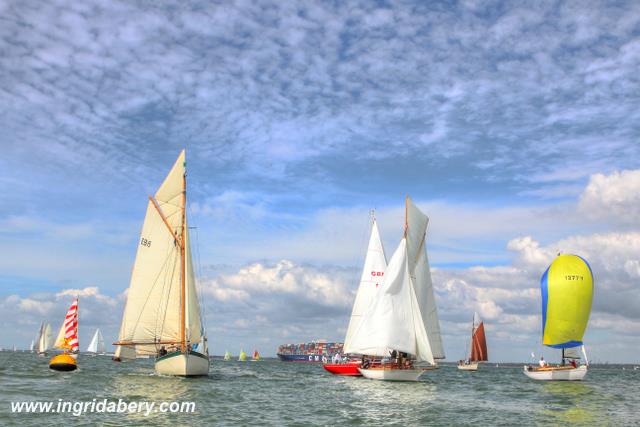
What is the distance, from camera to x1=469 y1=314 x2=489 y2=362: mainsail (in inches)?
6609

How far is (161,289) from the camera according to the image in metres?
67.1

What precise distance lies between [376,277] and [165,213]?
2993cm

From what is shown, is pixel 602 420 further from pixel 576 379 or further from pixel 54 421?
pixel 576 379

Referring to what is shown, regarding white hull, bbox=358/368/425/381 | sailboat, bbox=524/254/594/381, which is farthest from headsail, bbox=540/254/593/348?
white hull, bbox=358/368/425/381

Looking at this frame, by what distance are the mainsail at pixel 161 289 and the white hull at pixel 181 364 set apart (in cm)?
327

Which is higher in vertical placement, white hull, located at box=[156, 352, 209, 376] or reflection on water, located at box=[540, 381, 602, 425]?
white hull, located at box=[156, 352, 209, 376]

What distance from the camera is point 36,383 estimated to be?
59844 millimetres

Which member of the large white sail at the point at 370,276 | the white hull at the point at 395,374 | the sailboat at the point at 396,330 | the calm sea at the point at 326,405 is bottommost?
the calm sea at the point at 326,405

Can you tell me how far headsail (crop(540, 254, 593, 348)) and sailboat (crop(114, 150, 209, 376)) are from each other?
5214cm

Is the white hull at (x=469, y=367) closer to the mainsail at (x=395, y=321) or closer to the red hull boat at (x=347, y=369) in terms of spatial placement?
the red hull boat at (x=347, y=369)

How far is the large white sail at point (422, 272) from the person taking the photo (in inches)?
3120

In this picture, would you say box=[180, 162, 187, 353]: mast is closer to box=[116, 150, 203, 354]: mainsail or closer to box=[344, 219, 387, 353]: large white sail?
box=[116, 150, 203, 354]: mainsail

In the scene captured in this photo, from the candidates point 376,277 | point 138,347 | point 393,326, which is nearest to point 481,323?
point 376,277

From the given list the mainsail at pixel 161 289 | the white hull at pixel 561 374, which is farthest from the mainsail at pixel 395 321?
the white hull at pixel 561 374
